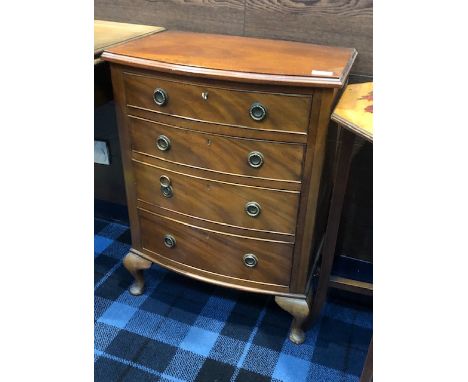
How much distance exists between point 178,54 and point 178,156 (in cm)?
29

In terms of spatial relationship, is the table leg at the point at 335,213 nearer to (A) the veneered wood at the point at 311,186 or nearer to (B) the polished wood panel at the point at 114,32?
(A) the veneered wood at the point at 311,186

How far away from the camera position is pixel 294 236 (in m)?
1.33

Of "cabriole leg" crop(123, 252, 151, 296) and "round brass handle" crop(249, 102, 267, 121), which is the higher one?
"round brass handle" crop(249, 102, 267, 121)

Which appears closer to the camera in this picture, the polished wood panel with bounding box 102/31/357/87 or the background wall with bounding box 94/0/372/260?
the polished wood panel with bounding box 102/31/357/87

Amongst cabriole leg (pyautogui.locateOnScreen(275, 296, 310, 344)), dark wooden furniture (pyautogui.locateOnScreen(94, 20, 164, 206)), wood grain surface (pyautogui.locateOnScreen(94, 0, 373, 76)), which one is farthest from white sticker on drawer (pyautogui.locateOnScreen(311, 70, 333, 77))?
cabriole leg (pyautogui.locateOnScreen(275, 296, 310, 344))

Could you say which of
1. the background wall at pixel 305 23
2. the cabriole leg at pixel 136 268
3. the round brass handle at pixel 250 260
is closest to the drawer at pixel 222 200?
the round brass handle at pixel 250 260

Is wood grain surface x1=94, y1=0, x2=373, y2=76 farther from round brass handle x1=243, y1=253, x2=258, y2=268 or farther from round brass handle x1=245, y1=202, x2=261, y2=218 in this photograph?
round brass handle x1=243, y1=253, x2=258, y2=268

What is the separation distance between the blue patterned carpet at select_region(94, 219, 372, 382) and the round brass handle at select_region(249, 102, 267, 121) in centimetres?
86

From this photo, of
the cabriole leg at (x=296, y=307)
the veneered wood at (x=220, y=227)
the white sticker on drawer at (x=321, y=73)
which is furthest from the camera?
the cabriole leg at (x=296, y=307)

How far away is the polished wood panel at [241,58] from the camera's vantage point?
108 cm

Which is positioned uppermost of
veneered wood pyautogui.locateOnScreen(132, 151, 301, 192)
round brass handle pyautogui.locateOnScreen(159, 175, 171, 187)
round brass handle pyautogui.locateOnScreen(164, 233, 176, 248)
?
veneered wood pyautogui.locateOnScreen(132, 151, 301, 192)

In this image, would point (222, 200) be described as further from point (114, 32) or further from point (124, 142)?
point (114, 32)

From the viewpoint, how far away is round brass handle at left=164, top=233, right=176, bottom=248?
1486 mm

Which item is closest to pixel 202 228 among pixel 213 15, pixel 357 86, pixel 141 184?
pixel 141 184
